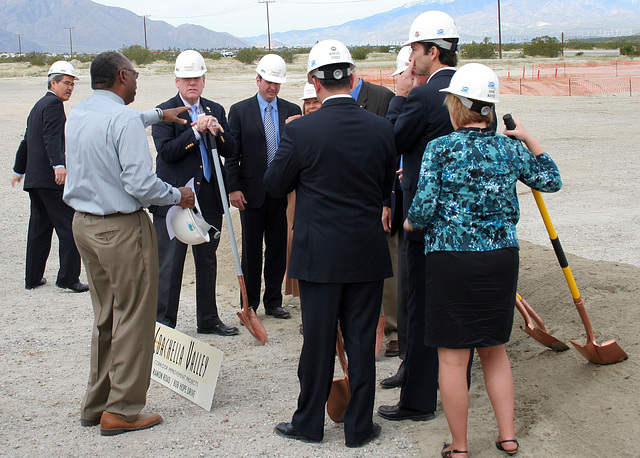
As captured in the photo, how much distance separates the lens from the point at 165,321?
5.73 meters

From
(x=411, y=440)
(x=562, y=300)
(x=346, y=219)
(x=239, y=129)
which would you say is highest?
(x=239, y=129)

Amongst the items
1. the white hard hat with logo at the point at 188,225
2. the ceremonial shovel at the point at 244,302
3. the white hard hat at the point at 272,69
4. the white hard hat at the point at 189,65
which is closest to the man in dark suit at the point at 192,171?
the white hard hat at the point at 189,65

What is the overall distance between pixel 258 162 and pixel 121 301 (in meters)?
2.39

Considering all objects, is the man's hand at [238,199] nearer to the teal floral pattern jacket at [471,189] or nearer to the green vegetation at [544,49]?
the teal floral pattern jacket at [471,189]

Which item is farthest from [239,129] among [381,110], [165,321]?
[165,321]

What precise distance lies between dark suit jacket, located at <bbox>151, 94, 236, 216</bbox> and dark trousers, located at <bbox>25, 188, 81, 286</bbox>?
205 centimetres

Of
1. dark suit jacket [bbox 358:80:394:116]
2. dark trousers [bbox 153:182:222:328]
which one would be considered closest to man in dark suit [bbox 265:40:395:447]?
dark suit jacket [bbox 358:80:394:116]

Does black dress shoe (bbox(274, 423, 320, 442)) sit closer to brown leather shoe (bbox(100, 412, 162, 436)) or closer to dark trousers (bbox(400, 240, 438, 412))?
dark trousers (bbox(400, 240, 438, 412))

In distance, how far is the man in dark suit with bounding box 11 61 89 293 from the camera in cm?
688

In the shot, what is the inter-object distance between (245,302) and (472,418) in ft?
7.22

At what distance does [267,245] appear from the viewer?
250 inches

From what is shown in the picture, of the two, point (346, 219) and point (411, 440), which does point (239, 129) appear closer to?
point (346, 219)

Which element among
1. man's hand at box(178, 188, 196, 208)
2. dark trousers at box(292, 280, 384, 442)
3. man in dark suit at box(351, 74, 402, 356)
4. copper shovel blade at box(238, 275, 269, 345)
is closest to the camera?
dark trousers at box(292, 280, 384, 442)

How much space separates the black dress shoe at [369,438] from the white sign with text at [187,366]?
1.05 metres
